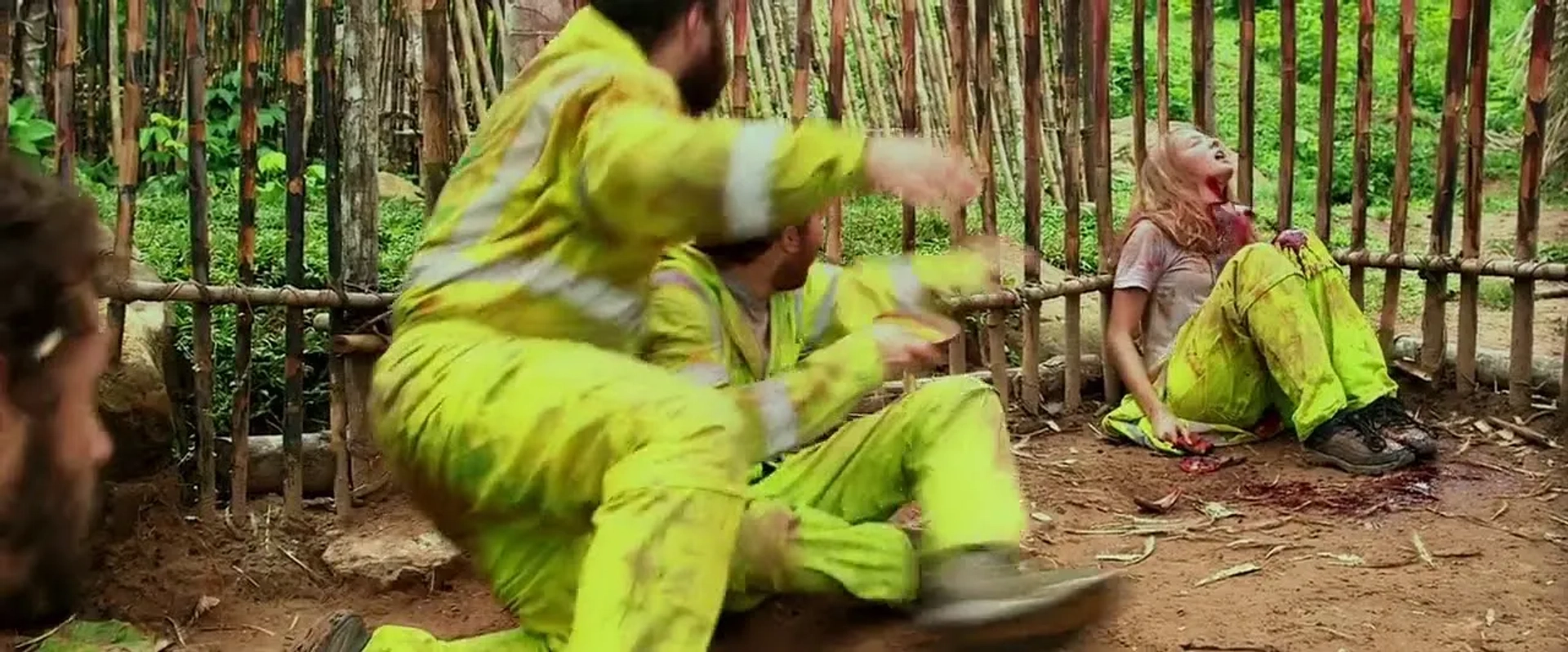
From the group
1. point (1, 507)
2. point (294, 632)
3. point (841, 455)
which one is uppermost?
point (1, 507)

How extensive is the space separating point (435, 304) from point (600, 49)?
0.41 m

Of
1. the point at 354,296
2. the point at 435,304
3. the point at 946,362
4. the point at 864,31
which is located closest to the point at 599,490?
the point at 435,304

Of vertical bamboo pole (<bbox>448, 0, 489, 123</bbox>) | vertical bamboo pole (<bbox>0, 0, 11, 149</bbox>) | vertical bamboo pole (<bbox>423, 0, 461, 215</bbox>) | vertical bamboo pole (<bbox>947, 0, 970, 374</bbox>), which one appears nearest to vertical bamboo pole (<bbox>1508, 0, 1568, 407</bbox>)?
vertical bamboo pole (<bbox>947, 0, 970, 374</bbox>)

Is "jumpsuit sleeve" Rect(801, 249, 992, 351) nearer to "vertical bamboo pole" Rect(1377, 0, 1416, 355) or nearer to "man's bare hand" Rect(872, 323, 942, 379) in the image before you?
"man's bare hand" Rect(872, 323, 942, 379)

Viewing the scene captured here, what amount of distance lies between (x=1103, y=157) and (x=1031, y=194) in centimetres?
30

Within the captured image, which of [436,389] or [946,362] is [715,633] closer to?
[436,389]

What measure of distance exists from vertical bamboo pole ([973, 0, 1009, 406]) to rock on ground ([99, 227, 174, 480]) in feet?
7.00

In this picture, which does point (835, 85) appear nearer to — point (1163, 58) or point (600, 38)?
point (1163, 58)

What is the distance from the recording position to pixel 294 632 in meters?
3.28

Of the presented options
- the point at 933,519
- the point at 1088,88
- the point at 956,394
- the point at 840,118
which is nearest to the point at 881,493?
the point at 956,394

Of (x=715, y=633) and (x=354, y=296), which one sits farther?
(x=354, y=296)

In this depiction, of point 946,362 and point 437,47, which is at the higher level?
point 437,47

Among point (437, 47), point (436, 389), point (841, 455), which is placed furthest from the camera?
point (437, 47)

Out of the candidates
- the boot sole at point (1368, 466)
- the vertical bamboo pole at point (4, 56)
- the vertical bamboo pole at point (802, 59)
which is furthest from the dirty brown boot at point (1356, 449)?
the vertical bamboo pole at point (4, 56)
